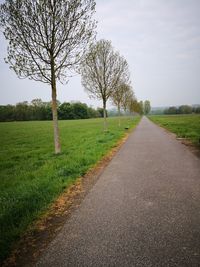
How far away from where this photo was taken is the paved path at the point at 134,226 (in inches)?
114

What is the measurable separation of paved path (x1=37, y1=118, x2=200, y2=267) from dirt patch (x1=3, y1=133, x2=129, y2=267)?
18 cm

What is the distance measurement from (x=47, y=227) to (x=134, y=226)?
1.70m

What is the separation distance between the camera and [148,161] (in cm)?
861

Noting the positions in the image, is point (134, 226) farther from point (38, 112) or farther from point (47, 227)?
point (38, 112)

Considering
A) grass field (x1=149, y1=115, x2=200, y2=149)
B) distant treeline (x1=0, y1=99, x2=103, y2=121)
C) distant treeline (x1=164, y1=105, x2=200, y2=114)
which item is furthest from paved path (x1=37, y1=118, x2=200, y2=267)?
distant treeline (x1=164, y1=105, x2=200, y2=114)

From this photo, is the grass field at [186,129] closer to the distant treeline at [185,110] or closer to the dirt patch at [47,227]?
the dirt patch at [47,227]

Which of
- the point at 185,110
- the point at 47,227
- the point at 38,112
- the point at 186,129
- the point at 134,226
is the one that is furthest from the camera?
the point at 185,110

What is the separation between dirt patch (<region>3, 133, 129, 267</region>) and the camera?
3.08 m

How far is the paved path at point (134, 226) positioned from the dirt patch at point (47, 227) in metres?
0.18

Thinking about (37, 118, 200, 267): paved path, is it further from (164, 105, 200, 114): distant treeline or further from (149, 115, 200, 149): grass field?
(164, 105, 200, 114): distant treeline

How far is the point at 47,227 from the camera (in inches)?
154

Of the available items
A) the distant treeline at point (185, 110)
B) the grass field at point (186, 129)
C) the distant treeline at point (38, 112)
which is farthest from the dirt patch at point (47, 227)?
the distant treeline at point (185, 110)

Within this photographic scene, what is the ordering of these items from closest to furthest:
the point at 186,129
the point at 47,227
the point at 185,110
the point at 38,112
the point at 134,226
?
the point at 134,226 → the point at 47,227 → the point at 186,129 → the point at 38,112 → the point at 185,110

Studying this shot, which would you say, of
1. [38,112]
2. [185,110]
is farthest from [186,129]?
[185,110]
